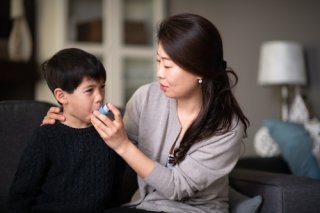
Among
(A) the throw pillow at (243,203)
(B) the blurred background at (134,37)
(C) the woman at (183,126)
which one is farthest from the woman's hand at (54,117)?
(B) the blurred background at (134,37)

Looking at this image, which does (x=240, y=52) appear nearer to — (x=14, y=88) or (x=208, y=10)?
(x=208, y=10)

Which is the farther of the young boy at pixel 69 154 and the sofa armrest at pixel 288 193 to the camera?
the sofa armrest at pixel 288 193

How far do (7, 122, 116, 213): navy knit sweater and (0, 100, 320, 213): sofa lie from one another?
0.14m

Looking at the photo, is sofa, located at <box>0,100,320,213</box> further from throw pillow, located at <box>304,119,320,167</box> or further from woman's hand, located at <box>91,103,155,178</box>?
throw pillow, located at <box>304,119,320,167</box>

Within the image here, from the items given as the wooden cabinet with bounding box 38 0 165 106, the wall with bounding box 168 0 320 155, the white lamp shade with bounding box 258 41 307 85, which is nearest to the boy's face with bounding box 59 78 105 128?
the wooden cabinet with bounding box 38 0 165 106

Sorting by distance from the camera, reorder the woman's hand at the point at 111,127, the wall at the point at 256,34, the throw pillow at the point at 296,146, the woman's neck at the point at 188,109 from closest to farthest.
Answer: the woman's hand at the point at 111,127, the woman's neck at the point at 188,109, the throw pillow at the point at 296,146, the wall at the point at 256,34

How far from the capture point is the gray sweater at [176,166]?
1.27 m

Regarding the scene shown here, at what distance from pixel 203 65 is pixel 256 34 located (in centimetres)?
227

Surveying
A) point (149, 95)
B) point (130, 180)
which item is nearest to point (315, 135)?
point (130, 180)

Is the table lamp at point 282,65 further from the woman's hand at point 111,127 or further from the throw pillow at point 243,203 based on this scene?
the woman's hand at point 111,127

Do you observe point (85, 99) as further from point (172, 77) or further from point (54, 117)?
point (172, 77)

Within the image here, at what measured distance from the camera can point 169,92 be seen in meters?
1.29

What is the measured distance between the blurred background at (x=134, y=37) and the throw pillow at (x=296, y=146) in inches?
25.5

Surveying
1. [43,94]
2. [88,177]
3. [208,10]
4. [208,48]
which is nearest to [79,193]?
[88,177]
